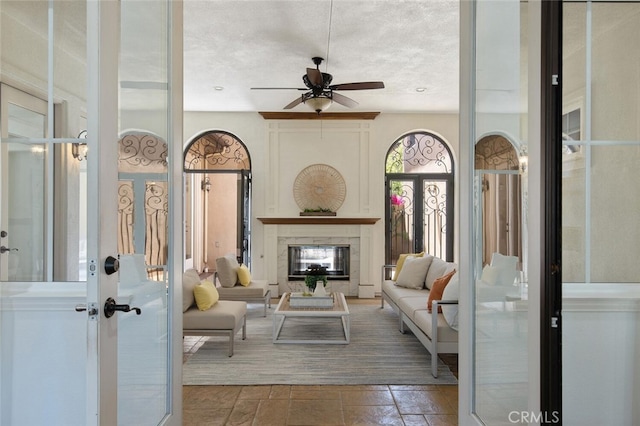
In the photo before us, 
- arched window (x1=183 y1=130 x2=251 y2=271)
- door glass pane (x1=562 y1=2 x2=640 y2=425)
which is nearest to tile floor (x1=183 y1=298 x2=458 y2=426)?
door glass pane (x1=562 y1=2 x2=640 y2=425)

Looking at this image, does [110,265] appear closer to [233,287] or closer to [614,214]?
[614,214]

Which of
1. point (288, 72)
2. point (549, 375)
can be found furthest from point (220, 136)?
point (549, 375)

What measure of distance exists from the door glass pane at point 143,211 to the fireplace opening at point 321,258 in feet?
15.1

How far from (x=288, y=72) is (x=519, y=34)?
3447 millimetres

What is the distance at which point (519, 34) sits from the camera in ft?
5.24

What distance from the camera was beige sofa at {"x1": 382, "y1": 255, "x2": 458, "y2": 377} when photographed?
10.5ft

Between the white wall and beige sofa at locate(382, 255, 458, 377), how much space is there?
1.56 metres

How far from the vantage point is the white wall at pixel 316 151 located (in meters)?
6.52

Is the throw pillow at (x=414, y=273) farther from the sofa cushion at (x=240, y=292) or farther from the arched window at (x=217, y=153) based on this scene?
the arched window at (x=217, y=153)

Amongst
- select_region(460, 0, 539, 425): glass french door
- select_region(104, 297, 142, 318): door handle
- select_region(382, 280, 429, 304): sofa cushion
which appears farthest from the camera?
select_region(382, 280, 429, 304): sofa cushion

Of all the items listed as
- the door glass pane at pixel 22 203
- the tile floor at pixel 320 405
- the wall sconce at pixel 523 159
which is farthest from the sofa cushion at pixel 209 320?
the wall sconce at pixel 523 159

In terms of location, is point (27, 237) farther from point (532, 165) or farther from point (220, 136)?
point (220, 136)

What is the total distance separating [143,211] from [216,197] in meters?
7.50

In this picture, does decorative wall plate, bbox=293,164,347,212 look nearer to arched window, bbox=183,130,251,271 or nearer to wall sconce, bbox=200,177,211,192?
arched window, bbox=183,130,251,271
